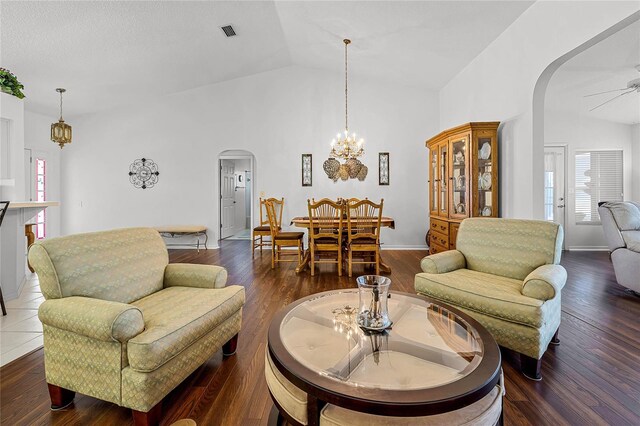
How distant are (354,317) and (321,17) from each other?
4164mm

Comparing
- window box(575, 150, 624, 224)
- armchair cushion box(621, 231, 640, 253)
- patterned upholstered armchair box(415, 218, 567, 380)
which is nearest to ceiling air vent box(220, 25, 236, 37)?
patterned upholstered armchair box(415, 218, 567, 380)

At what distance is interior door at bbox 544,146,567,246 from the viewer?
5836 millimetres

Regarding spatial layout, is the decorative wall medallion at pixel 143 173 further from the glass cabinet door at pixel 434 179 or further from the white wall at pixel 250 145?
the glass cabinet door at pixel 434 179

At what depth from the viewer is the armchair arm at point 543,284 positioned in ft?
5.87

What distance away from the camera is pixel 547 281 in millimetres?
1802

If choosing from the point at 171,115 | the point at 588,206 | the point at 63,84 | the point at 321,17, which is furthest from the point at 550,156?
the point at 63,84

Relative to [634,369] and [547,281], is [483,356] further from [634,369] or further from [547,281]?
[634,369]

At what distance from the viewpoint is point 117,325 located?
128 cm

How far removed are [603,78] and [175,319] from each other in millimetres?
5983

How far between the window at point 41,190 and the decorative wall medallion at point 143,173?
1.67m

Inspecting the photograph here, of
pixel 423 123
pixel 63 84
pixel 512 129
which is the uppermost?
pixel 63 84

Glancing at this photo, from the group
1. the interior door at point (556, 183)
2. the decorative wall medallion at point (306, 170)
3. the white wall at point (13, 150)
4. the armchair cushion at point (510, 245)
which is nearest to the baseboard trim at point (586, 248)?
the interior door at point (556, 183)

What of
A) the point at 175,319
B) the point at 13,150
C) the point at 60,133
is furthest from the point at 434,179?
the point at 60,133

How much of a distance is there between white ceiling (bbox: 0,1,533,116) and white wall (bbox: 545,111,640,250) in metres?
2.51
